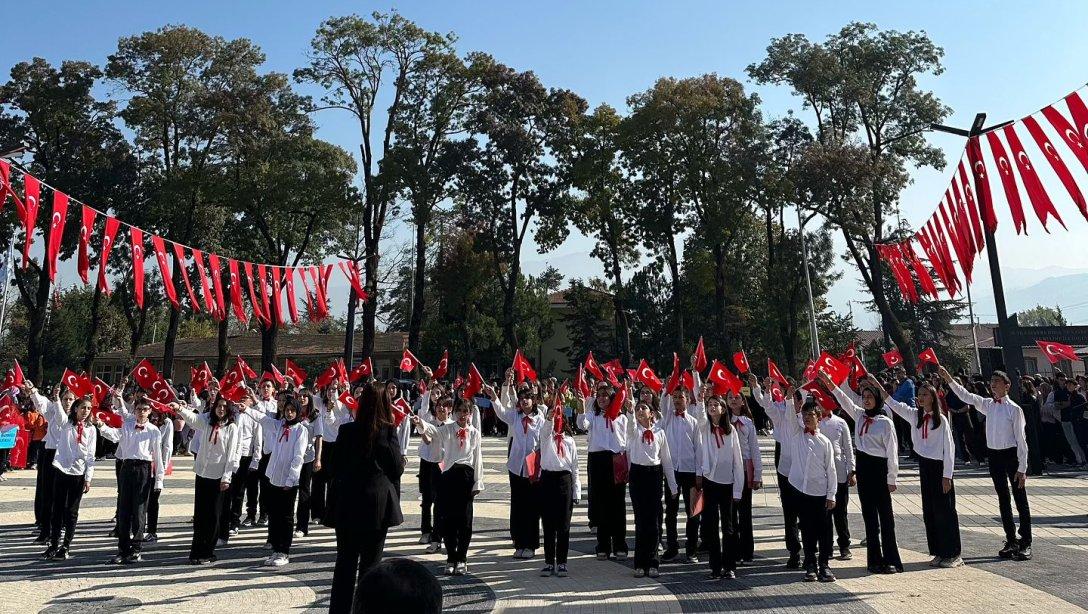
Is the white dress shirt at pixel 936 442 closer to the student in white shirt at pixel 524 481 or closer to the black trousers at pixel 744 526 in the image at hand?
the black trousers at pixel 744 526

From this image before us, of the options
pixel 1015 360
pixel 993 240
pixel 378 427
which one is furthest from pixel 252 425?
pixel 993 240

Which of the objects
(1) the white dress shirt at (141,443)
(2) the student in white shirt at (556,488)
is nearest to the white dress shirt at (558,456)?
(2) the student in white shirt at (556,488)

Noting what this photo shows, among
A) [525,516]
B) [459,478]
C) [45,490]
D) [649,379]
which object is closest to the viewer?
[459,478]

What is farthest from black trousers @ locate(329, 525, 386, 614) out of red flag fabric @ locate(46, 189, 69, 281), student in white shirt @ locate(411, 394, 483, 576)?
red flag fabric @ locate(46, 189, 69, 281)

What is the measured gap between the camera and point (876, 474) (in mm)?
8461

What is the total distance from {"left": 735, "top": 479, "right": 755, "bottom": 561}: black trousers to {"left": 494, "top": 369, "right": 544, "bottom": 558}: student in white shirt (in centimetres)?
239

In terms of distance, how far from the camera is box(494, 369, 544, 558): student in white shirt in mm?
9398

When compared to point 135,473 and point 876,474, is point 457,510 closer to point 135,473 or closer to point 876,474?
point 135,473

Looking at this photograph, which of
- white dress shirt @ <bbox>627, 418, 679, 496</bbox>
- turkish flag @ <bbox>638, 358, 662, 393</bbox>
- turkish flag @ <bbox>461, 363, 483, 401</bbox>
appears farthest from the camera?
turkish flag @ <bbox>638, 358, 662, 393</bbox>

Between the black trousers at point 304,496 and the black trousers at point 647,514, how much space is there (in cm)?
455

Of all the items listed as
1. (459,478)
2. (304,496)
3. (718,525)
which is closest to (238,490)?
(304,496)

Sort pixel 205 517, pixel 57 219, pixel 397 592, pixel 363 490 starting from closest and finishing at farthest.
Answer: pixel 397 592 < pixel 363 490 < pixel 205 517 < pixel 57 219

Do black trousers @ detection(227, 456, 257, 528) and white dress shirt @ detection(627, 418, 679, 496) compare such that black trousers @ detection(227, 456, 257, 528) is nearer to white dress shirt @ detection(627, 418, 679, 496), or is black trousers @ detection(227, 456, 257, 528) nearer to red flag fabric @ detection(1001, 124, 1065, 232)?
white dress shirt @ detection(627, 418, 679, 496)

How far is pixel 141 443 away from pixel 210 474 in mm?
931
